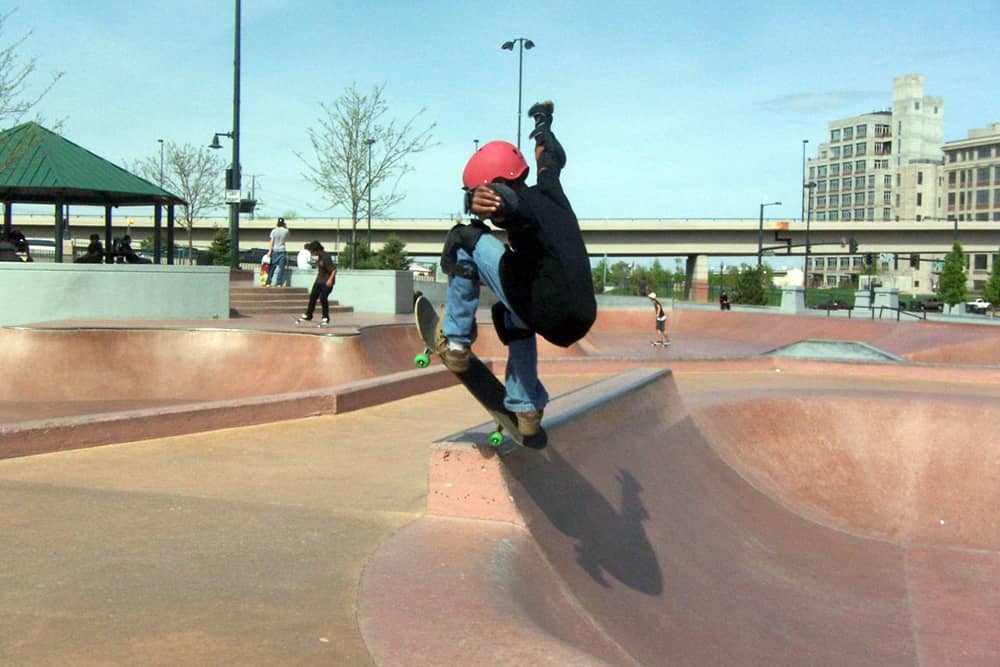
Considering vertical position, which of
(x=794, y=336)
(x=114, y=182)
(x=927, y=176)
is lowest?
(x=794, y=336)

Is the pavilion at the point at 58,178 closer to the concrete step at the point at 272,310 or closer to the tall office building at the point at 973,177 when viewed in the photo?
the concrete step at the point at 272,310

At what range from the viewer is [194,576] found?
3568mm

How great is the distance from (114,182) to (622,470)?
59.1 feet

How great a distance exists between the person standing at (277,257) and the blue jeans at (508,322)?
18.9 metres

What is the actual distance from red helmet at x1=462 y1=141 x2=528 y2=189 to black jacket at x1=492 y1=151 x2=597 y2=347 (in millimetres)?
119

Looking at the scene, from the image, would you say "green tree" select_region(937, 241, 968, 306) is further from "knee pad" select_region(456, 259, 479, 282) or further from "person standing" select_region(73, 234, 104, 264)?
"knee pad" select_region(456, 259, 479, 282)

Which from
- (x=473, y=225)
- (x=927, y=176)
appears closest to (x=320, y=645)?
(x=473, y=225)

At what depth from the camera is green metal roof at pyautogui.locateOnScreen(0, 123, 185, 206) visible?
1973 cm

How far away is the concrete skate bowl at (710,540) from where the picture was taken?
11.3ft

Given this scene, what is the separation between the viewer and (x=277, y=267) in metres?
23.1

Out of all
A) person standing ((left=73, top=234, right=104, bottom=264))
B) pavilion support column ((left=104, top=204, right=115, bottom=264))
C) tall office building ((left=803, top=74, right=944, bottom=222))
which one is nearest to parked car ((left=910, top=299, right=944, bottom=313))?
pavilion support column ((left=104, top=204, right=115, bottom=264))

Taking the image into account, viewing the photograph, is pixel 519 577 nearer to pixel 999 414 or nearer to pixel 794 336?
pixel 999 414

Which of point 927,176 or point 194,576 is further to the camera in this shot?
point 927,176

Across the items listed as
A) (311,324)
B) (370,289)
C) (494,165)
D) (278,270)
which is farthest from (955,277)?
(494,165)
